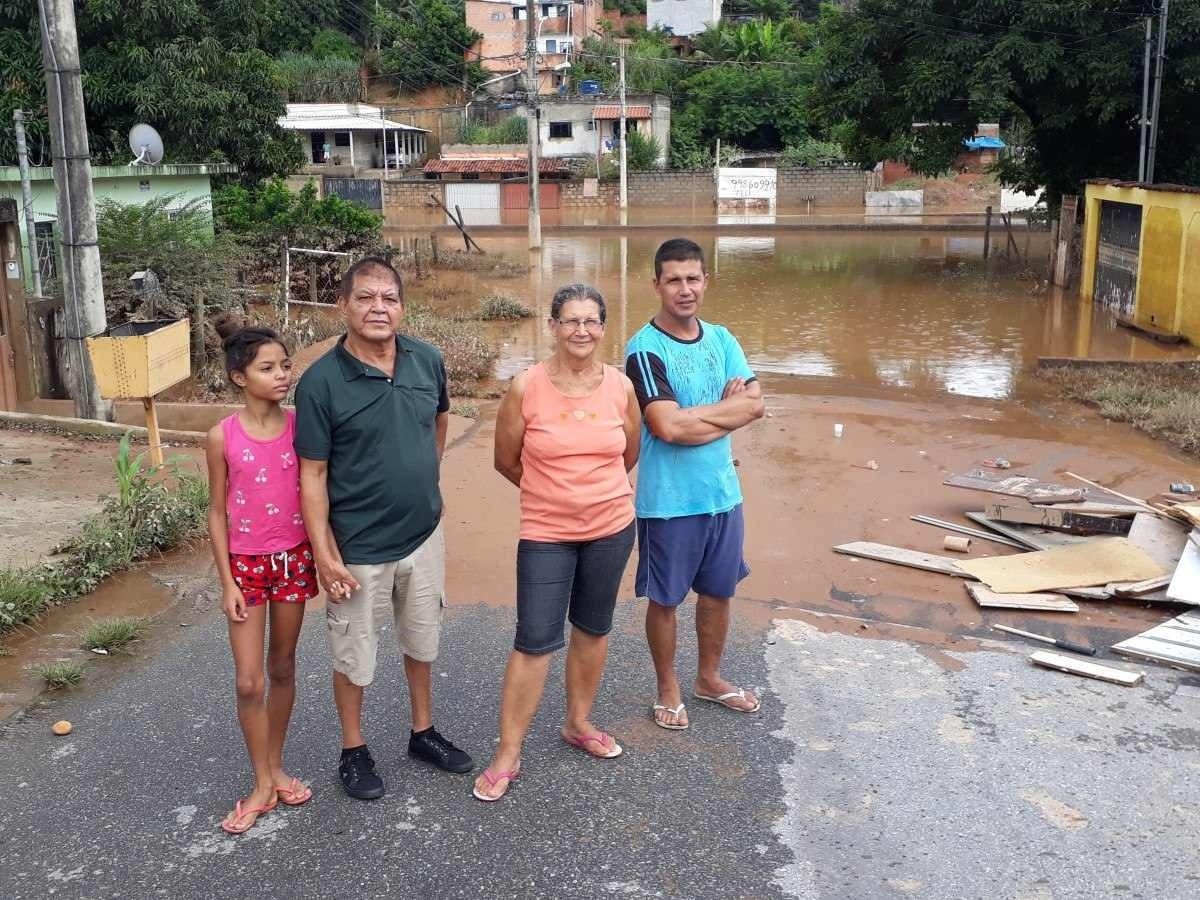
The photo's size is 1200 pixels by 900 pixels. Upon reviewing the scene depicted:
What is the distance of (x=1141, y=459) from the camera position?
920 centimetres

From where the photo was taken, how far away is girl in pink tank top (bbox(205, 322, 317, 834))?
358 cm

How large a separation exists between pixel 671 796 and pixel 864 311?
17.9 m

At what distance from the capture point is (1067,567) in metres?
5.92

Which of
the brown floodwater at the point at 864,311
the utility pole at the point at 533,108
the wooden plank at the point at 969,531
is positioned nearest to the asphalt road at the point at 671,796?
the wooden plank at the point at 969,531

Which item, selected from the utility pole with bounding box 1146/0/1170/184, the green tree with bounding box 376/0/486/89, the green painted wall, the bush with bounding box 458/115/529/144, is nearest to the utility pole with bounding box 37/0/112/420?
the green painted wall

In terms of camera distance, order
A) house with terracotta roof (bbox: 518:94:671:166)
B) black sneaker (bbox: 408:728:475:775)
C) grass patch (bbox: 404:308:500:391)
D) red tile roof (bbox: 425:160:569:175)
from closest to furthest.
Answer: black sneaker (bbox: 408:728:475:775)
grass patch (bbox: 404:308:500:391)
red tile roof (bbox: 425:160:569:175)
house with terracotta roof (bbox: 518:94:671:166)

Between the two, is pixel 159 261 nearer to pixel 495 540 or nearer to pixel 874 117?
pixel 495 540

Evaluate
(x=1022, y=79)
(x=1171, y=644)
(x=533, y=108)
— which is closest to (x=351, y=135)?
(x=533, y=108)

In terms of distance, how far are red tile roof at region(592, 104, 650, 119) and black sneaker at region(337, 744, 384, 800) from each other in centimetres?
4884

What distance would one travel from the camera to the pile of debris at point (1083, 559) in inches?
200

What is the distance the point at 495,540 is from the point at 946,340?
12.6 m

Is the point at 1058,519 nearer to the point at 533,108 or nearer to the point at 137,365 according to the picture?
the point at 137,365

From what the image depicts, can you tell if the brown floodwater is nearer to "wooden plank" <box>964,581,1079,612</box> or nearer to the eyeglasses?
"wooden plank" <box>964,581,1079,612</box>

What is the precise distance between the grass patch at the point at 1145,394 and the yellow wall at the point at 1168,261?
3306 millimetres
